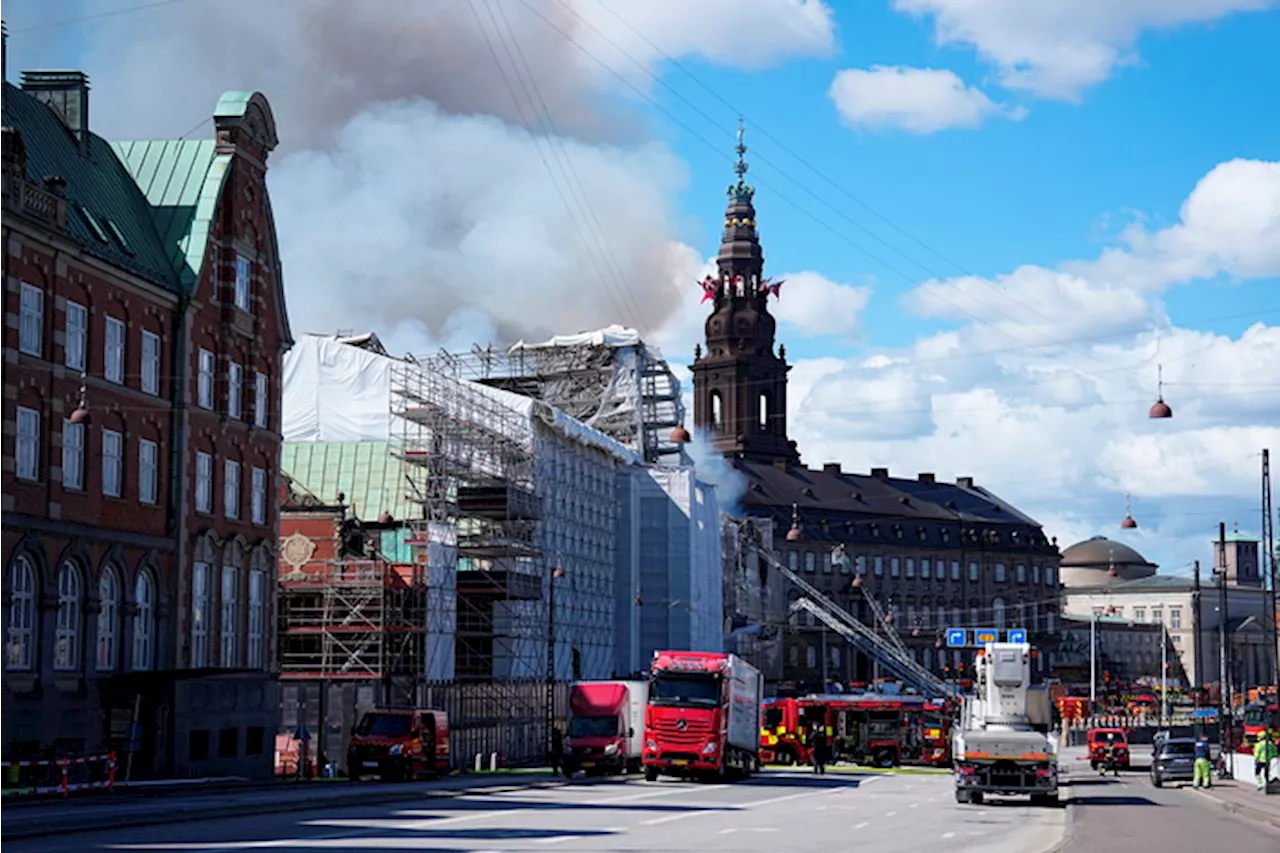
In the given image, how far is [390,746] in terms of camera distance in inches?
2297

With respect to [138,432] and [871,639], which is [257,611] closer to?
[138,432]

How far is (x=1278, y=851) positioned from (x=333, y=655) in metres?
49.9

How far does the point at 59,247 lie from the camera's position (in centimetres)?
5488

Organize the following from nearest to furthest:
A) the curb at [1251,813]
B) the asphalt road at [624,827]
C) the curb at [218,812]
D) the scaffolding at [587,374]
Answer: the asphalt road at [624,827], the curb at [218,812], the curb at [1251,813], the scaffolding at [587,374]

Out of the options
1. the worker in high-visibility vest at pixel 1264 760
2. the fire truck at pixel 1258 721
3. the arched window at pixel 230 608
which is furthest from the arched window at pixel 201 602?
the fire truck at pixel 1258 721

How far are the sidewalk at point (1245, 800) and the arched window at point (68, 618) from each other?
102ft

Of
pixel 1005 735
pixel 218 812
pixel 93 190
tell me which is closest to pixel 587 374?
pixel 93 190

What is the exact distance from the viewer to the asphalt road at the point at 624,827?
97.5 ft

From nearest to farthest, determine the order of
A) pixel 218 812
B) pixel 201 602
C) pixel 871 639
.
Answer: pixel 218 812 < pixel 201 602 < pixel 871 639

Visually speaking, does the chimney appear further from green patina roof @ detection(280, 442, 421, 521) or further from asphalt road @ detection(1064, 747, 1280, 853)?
asphalt road @ detection(1064, 747, 1280, 853)

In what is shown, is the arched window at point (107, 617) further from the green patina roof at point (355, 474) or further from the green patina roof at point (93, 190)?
the green patina roof at point (355, 474)

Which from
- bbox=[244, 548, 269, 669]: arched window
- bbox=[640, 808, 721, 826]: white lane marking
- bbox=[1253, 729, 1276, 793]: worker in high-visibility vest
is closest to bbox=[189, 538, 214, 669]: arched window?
bbox=[244, 548, 269, 669]: arched window

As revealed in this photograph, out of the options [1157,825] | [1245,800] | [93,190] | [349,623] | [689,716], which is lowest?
[1245,800]

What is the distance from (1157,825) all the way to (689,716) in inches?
813
